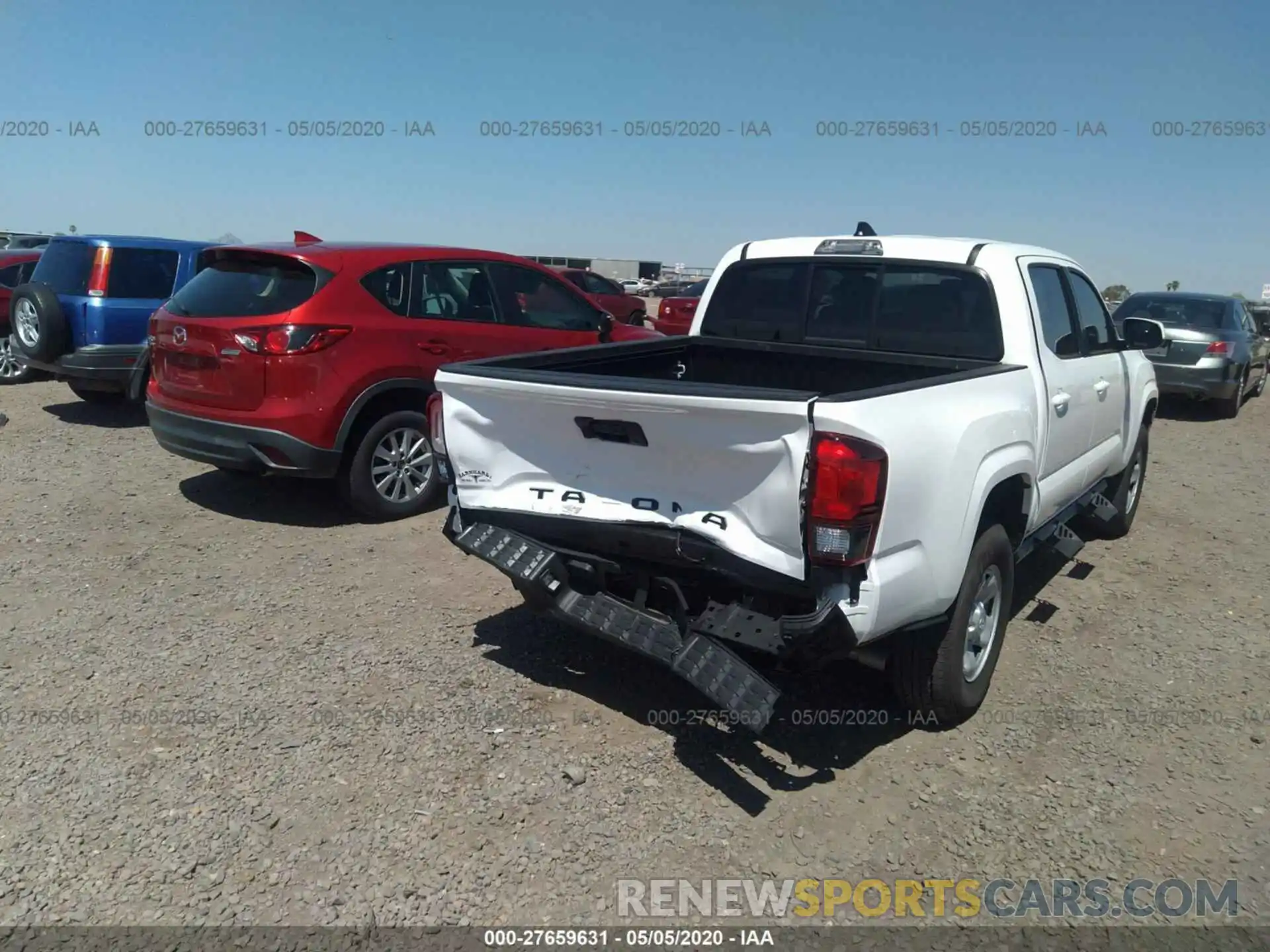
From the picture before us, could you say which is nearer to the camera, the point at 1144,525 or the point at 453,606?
the point at 453,606

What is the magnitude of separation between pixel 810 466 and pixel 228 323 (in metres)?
4.24

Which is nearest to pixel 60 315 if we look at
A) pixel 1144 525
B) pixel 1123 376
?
pixel 1123 376

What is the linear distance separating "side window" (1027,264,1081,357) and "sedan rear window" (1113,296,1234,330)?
838 cm

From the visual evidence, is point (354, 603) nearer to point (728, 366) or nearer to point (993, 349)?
point (728, 366)

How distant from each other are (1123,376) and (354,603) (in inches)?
182

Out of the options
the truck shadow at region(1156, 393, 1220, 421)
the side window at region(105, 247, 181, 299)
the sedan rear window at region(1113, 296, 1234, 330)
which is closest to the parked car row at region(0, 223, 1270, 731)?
the side window at region(105, 247, 181, 299)

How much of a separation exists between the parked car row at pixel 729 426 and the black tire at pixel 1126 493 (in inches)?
1.8

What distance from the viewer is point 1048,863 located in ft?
9.78

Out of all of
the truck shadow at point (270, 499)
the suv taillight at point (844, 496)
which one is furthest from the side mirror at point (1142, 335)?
the truck shadow at point (270, 499)

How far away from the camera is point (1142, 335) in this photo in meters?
5.41

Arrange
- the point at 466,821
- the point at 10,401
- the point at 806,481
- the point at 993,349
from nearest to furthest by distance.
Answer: the point at 806,481 → the point at 466,821 → the point at 993,349 → the point at 10,401

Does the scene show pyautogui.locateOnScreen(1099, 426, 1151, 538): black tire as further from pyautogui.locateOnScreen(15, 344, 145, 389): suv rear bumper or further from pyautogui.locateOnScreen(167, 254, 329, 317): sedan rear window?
pyautogui.locateOnScreen(15, 344, 145, 389): suv rear bumper

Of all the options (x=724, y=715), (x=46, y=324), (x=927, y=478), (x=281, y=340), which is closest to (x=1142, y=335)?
(x=927, y=478)

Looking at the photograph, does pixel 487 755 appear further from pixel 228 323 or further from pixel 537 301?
pixel 537 301
